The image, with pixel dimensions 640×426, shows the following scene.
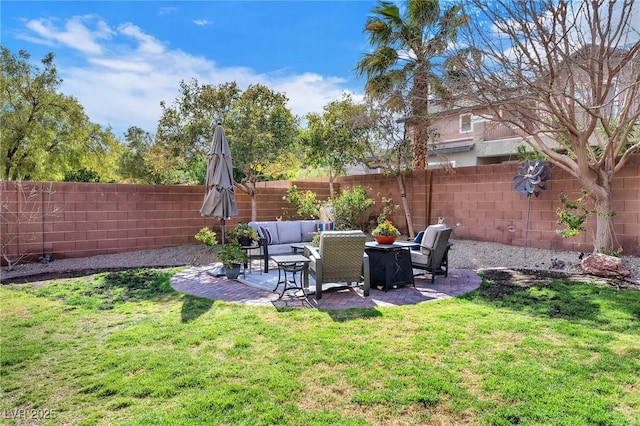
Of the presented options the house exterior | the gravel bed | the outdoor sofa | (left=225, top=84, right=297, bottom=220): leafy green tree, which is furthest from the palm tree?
the house exterior

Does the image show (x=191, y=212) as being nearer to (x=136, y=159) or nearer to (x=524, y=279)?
(x=524, y=279)

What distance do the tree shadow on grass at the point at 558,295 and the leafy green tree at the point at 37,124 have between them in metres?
15.7

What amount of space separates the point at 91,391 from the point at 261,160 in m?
8.71

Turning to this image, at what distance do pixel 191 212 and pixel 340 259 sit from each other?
6.79m

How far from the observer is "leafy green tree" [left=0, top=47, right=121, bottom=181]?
14.6m

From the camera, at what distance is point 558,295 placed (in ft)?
19.3

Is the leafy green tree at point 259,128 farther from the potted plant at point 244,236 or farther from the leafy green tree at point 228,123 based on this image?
the potted plant at point 244,236

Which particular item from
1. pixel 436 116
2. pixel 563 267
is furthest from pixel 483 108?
pixel 563 267

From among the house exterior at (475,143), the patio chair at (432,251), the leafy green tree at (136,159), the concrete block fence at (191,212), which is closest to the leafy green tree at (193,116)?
the concrete block fence at (191,212)

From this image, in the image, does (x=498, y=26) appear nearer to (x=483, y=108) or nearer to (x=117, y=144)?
(x=483, y=108)

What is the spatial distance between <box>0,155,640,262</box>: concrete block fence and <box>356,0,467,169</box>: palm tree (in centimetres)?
238

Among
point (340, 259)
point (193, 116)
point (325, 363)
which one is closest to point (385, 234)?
point (340, 259)

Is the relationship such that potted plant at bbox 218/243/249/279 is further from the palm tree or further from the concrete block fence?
the palm tree

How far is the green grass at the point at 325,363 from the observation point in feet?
9.17
